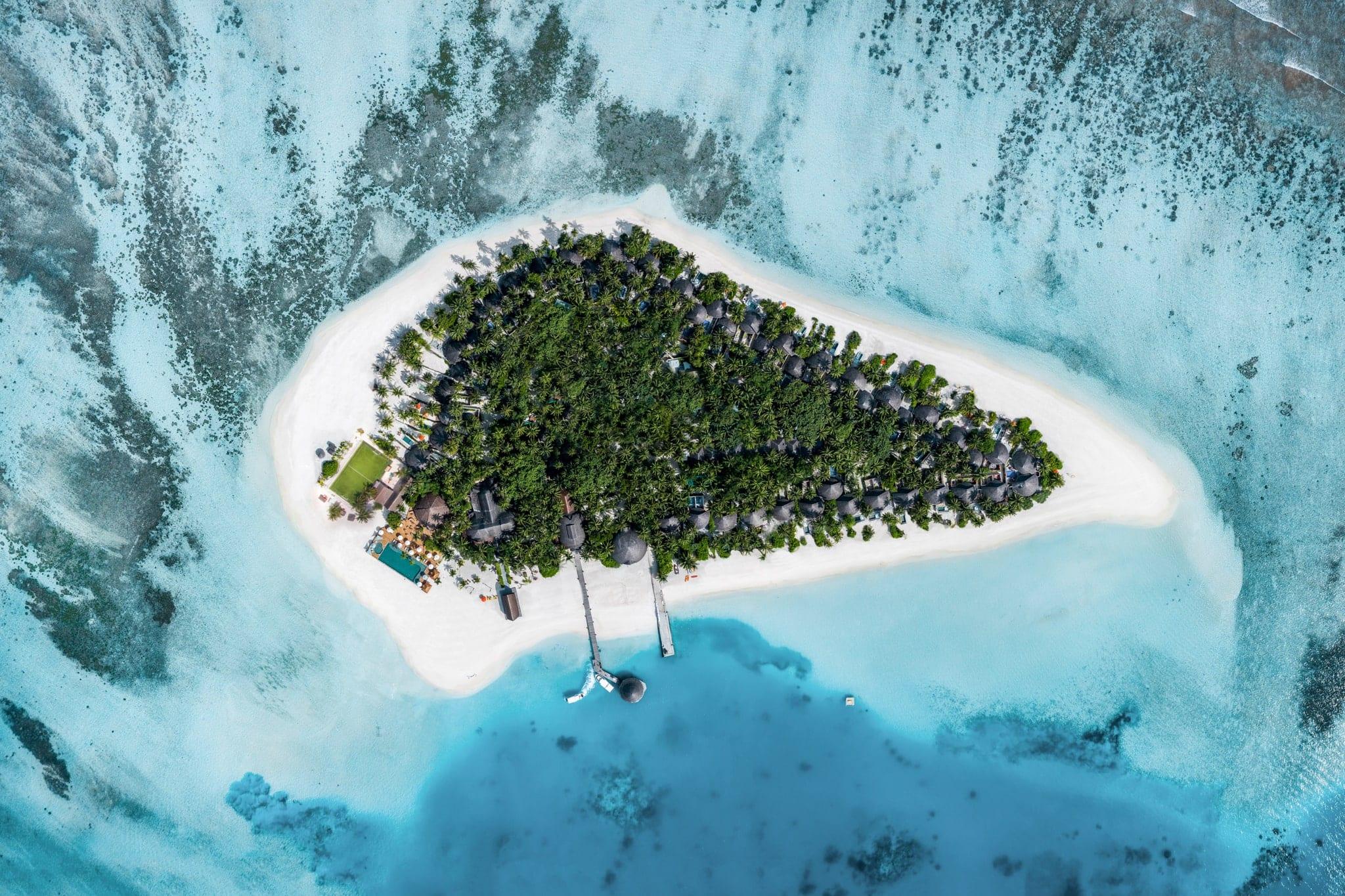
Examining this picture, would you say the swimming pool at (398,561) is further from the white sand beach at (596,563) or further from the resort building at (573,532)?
the resort building at (573,532)

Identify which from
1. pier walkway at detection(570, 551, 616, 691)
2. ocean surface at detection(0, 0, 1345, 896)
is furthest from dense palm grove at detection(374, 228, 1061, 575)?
ocean surface at detection(0, 0, 1345, 896)

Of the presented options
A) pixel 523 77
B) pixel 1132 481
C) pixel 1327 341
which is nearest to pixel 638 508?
pixel 523 77

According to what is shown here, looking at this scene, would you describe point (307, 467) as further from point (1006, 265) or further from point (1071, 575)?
point (1071, 575)

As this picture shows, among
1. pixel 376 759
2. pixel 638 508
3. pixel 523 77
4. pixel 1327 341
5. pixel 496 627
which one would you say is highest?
pixel 1327 341

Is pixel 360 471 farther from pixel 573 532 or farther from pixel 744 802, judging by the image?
pixel 744 802

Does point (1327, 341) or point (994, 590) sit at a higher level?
point (1327, 341)
